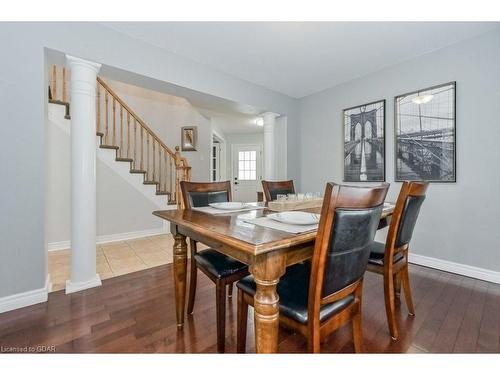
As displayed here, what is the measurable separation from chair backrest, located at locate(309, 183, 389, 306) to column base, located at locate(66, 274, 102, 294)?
6.61 ft

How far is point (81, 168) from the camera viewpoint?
1.97 m

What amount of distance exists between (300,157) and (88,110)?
9.91ft

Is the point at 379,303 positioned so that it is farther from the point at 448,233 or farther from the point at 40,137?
the point at 40,137

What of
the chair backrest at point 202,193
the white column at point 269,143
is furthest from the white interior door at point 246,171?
the chair backrest at point 202,193

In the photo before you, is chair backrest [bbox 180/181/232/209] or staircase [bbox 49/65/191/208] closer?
chair backrest [bbox 180/181/232/209]

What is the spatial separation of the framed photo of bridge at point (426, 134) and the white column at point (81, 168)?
3.21 metres

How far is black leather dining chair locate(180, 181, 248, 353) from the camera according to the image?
125 centimetres

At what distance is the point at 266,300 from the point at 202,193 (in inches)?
43.9

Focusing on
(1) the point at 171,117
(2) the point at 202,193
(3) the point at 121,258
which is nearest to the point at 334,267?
(2) the point at 202,193

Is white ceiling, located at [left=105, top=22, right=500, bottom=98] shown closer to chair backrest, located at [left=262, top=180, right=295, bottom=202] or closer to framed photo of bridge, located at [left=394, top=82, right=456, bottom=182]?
framed photo of bridge, located at [left=394, top=82, right=456, bottom=182]

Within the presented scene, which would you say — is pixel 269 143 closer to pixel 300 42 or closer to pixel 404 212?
pixel 300 42

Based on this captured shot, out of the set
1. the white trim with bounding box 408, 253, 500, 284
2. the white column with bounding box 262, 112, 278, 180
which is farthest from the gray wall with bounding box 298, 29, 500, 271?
the white column with bounding box 262, 112, 278, 180

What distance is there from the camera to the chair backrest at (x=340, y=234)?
0.83 metres
